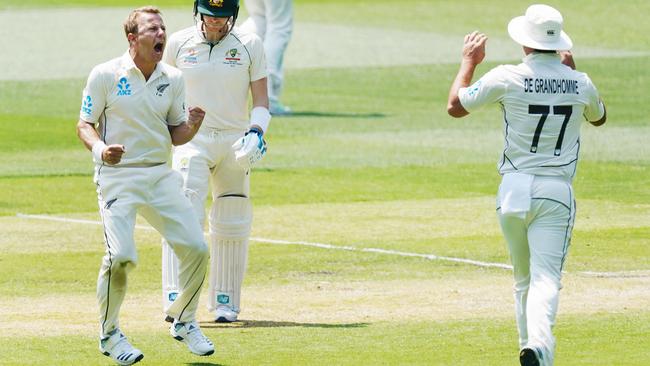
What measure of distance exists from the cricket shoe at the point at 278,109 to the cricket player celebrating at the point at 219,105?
12.0 m

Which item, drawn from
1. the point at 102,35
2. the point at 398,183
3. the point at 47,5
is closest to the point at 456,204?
the point at 398,183

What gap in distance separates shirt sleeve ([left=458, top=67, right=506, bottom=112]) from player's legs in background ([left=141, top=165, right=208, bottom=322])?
1.88 meters

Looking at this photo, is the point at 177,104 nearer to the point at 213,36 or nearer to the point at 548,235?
the point at 213,36

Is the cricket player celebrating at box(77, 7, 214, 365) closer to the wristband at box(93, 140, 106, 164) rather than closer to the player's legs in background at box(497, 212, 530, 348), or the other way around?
the wristband at box(93, 140, 106, 164)

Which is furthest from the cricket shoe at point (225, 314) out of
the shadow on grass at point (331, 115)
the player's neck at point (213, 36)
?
the shadow on grass at point (331, 115)

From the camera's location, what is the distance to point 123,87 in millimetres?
9641

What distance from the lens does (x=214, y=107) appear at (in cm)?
1114

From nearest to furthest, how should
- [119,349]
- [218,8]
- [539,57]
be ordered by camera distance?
[539,57] < [119,349] < [218,8]

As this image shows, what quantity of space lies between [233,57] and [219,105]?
1.17 feet

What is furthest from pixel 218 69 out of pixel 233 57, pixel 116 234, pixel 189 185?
pixel 116 234

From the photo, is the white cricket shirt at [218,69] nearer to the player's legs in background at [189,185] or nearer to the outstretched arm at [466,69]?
the player's legs in background at [189,185]

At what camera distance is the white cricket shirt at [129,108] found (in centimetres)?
962

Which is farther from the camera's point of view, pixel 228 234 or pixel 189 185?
pixel 228 234

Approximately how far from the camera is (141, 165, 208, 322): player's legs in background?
31.8 feet
